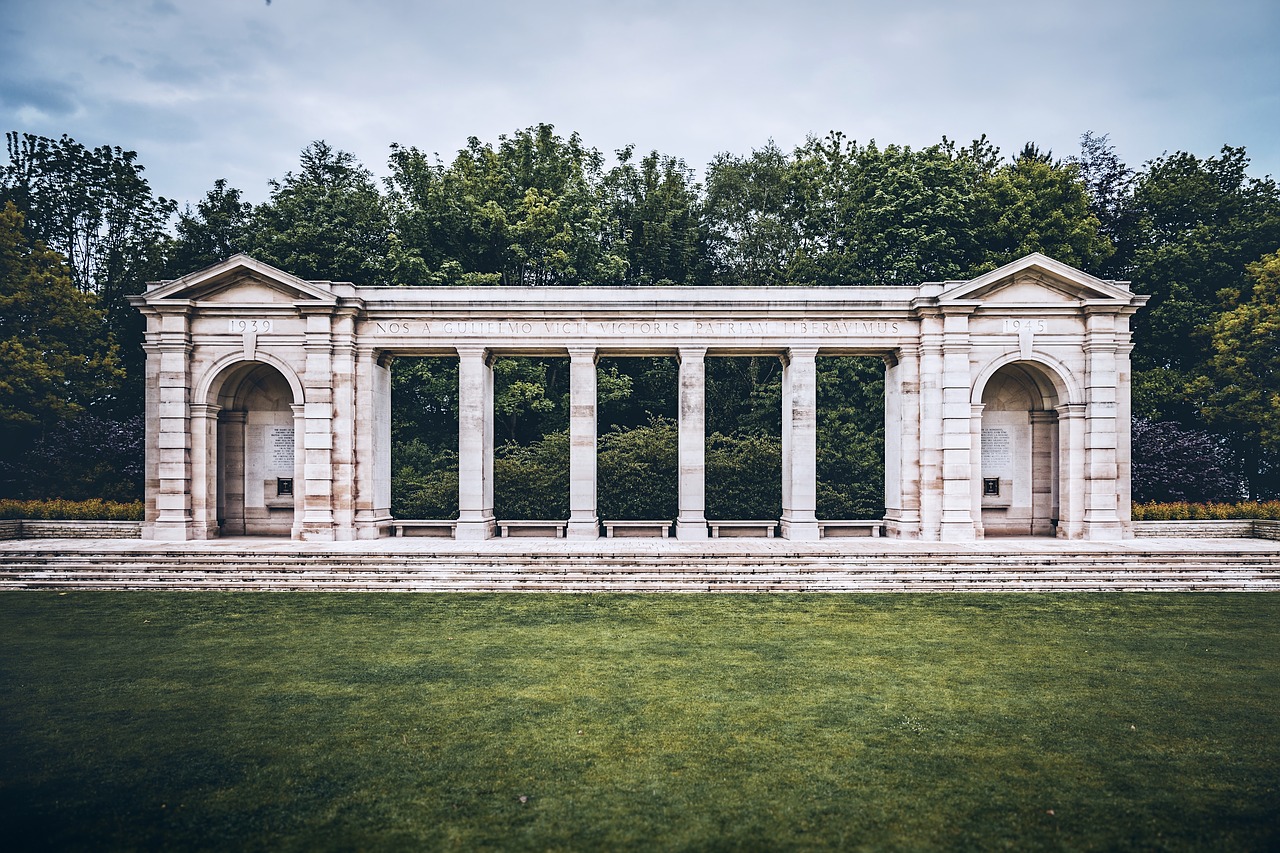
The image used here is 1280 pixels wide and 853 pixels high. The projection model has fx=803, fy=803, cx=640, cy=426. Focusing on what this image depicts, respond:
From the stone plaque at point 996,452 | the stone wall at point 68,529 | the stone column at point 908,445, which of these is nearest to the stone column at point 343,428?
the stone wall at point 68,529

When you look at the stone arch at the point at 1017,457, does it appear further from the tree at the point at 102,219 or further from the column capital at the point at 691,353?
the tree at the point at 102,219

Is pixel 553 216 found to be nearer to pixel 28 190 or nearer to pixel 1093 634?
pixel 28 190

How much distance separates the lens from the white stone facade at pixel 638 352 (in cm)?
2764

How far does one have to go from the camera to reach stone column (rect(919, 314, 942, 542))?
92.2ft

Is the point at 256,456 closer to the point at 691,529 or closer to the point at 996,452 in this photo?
the point at 691,529

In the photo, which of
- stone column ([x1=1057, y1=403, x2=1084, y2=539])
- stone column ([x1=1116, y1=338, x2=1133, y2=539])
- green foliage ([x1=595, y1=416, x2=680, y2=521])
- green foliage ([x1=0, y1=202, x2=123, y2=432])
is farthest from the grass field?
green foliage ([x1=0, y1=202, x2=123, y2=432])

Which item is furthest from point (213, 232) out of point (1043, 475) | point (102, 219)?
point (1043, 475)

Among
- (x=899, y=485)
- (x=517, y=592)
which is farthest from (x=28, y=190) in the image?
(x=899, y=485)

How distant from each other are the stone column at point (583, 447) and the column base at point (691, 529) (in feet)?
9.81

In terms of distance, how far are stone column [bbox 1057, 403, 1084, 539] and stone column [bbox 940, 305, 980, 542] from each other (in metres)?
3.55

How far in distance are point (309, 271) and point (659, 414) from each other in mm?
19588

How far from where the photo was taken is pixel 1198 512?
31.5 metres

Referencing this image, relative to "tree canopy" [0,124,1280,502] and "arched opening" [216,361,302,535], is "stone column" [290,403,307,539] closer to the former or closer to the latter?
"arched opening" [216,361,302,535]

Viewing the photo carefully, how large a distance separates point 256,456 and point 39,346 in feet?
51.8
